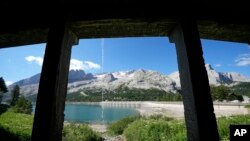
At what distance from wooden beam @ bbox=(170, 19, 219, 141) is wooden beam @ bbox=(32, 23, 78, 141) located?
285 centimetres

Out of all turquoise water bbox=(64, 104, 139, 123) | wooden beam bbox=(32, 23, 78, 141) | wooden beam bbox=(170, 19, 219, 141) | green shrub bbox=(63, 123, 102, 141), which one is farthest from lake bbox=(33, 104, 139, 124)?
wooden beam bbox=(170, 19, 219, 141)

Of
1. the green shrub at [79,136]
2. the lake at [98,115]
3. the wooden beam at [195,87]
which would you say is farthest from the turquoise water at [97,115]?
the wooden beam at [195,87]

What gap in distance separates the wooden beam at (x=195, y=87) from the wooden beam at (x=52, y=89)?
2.85 meters

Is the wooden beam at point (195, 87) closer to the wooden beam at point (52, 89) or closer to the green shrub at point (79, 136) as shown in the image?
the wooden beam at point (52, 89)

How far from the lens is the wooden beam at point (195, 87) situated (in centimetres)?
443

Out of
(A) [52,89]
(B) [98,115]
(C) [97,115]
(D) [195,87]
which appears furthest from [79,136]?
(B) [98,115]

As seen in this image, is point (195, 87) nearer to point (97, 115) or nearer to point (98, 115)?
point (97, 115)

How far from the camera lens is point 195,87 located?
470cm

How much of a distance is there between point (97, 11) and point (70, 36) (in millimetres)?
1158

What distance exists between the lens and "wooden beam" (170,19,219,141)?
4430 millimetres

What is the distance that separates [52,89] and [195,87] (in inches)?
118

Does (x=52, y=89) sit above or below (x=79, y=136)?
above

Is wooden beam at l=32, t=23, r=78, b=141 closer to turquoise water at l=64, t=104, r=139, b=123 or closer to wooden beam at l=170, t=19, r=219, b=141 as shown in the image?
wooden beam at l=170, t=19, r=219, b=141

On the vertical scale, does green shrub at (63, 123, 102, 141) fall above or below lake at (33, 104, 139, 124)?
below
